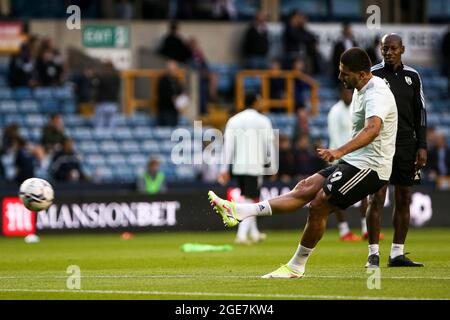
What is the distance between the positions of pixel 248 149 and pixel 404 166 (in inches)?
261

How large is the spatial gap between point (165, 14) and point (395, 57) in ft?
63.3

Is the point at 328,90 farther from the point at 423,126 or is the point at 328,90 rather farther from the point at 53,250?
the point at 423,126

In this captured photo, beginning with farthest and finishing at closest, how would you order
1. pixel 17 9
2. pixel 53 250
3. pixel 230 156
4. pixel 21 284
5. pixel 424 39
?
pixel 424 39
pixel 17 9
pixel 230 156
pixel 53 250
pixel 21 284

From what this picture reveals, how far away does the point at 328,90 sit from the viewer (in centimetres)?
3231

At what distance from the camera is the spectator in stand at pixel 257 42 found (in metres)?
31.0

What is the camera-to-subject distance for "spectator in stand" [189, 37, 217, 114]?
98.9ft

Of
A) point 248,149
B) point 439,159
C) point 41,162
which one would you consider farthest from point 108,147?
point 248,149

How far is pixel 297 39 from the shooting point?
103ft

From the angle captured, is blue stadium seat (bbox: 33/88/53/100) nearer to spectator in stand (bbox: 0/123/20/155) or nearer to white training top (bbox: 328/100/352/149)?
spectator in stand (bbox: 0/123/20/155)

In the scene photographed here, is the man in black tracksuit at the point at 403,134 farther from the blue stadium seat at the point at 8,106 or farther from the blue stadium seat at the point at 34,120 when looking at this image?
the blue stadium seat at the point at 8,106

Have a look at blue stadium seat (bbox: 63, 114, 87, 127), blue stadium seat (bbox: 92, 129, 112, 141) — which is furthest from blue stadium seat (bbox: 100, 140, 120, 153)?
blue stadium seat (bbox: 63, 114, 87, 127)

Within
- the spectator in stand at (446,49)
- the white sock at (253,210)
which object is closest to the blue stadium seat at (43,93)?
the spectator in stand at (446,49)

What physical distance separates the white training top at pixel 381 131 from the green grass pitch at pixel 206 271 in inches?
44.0
